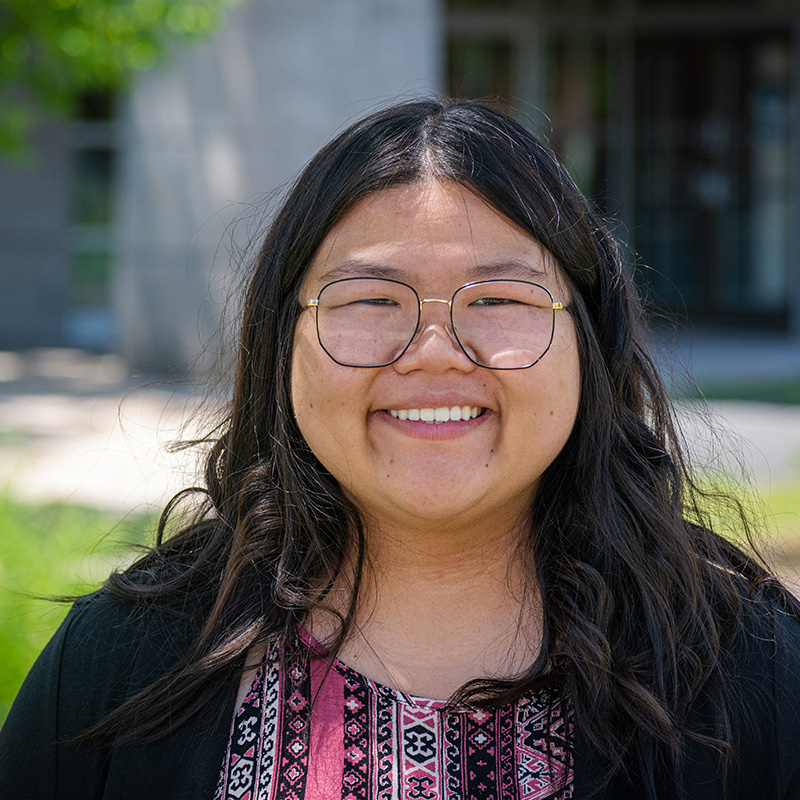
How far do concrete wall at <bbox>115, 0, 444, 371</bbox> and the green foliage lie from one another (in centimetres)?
467

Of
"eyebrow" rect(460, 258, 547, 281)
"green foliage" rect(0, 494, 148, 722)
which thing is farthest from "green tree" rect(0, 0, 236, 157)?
"eyebrow" rect(460, 258, 547, 281)

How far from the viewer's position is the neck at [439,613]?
1852 mm

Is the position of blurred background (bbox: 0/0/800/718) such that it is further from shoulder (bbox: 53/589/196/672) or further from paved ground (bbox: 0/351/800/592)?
shoulder (bbox: 53/589/196/672)

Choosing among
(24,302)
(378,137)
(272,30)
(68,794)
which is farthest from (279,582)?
(24,302)

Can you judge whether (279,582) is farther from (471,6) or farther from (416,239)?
(471,6)

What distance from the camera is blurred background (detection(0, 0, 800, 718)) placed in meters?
4.78

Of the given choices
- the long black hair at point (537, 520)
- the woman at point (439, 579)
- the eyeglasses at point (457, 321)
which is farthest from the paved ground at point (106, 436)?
the eyeglasses at point (457, 321)

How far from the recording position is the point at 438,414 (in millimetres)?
1769

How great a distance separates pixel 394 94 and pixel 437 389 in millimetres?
8844

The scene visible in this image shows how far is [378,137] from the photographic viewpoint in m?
1.90

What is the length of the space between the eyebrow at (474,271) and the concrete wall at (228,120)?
783 centimetres

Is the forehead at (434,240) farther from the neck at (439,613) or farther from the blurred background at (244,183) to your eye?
the blurred background at (244,183)

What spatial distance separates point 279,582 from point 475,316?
57 centimetres

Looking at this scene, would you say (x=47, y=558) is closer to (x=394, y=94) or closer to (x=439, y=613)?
(x=439, y=613)
